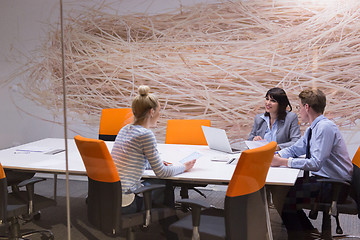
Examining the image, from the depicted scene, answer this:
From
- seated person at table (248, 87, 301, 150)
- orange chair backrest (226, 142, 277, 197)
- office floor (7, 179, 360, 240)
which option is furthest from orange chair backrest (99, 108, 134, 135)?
seated person at table (248, 87, 301, 150)

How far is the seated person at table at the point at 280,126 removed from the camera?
292cm

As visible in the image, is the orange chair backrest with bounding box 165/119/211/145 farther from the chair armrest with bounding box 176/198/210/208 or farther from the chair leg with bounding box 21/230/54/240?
the chair leg with bounding box 21/230/54/240

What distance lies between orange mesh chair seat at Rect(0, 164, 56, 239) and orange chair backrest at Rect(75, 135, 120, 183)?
1.02 feet

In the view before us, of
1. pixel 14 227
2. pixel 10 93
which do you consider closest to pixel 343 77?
pixel 10 93

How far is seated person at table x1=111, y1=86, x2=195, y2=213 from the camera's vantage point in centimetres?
224

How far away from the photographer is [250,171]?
1920mm

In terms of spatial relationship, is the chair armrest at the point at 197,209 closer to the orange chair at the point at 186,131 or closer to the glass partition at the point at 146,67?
the glass partition at the point at 146,67

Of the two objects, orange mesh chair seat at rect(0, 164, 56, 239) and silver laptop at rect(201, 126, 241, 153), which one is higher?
silver laptop at rect(201, 126, 241, 153)

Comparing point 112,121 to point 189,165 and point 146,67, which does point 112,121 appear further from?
point 146,67

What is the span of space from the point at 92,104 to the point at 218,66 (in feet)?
4.97

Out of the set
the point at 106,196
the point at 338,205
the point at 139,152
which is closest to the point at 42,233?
the point at 106,196

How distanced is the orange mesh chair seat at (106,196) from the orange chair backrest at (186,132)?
1.11 metres

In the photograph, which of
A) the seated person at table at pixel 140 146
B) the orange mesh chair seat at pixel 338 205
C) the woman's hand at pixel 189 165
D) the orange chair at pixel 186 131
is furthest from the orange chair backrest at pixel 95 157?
the orange mesh chair seat at pixel 338 205

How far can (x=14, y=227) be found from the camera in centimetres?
225
